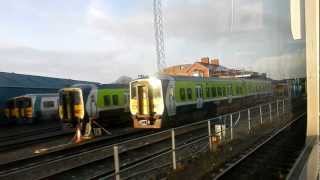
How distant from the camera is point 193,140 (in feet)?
40.1

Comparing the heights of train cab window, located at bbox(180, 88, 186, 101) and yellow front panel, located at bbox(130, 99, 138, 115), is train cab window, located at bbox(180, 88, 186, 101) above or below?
above

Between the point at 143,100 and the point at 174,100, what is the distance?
1.34m

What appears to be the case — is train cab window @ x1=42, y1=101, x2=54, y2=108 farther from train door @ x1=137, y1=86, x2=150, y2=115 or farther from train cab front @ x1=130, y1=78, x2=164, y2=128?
train door @ x1=137, y1=86, x2=150, y2=115

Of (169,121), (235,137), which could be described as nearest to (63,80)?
(169,121)

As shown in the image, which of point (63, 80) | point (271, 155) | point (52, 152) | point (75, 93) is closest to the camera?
point (271, 155)

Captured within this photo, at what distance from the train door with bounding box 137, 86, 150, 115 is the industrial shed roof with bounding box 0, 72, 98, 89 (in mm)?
13716

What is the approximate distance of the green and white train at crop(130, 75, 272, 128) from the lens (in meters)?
18.2

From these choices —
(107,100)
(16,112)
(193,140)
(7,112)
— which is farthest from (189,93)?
(7,112)

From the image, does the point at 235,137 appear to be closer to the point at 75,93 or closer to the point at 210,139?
the point at 210,139

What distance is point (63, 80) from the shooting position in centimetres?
3591

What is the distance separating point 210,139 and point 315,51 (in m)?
7.69

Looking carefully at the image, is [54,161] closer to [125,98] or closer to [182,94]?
[182,94]

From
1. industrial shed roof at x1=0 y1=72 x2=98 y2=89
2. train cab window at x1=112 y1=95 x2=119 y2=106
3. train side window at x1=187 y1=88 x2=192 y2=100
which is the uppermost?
industrial shed roof at x1=0 y1=72 x2=98 y2=89

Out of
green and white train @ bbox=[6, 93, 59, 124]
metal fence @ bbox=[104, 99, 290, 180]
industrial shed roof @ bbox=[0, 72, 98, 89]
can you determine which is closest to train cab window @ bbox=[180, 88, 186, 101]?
metal fence @ bbox=[104, 99, 290, 180]
